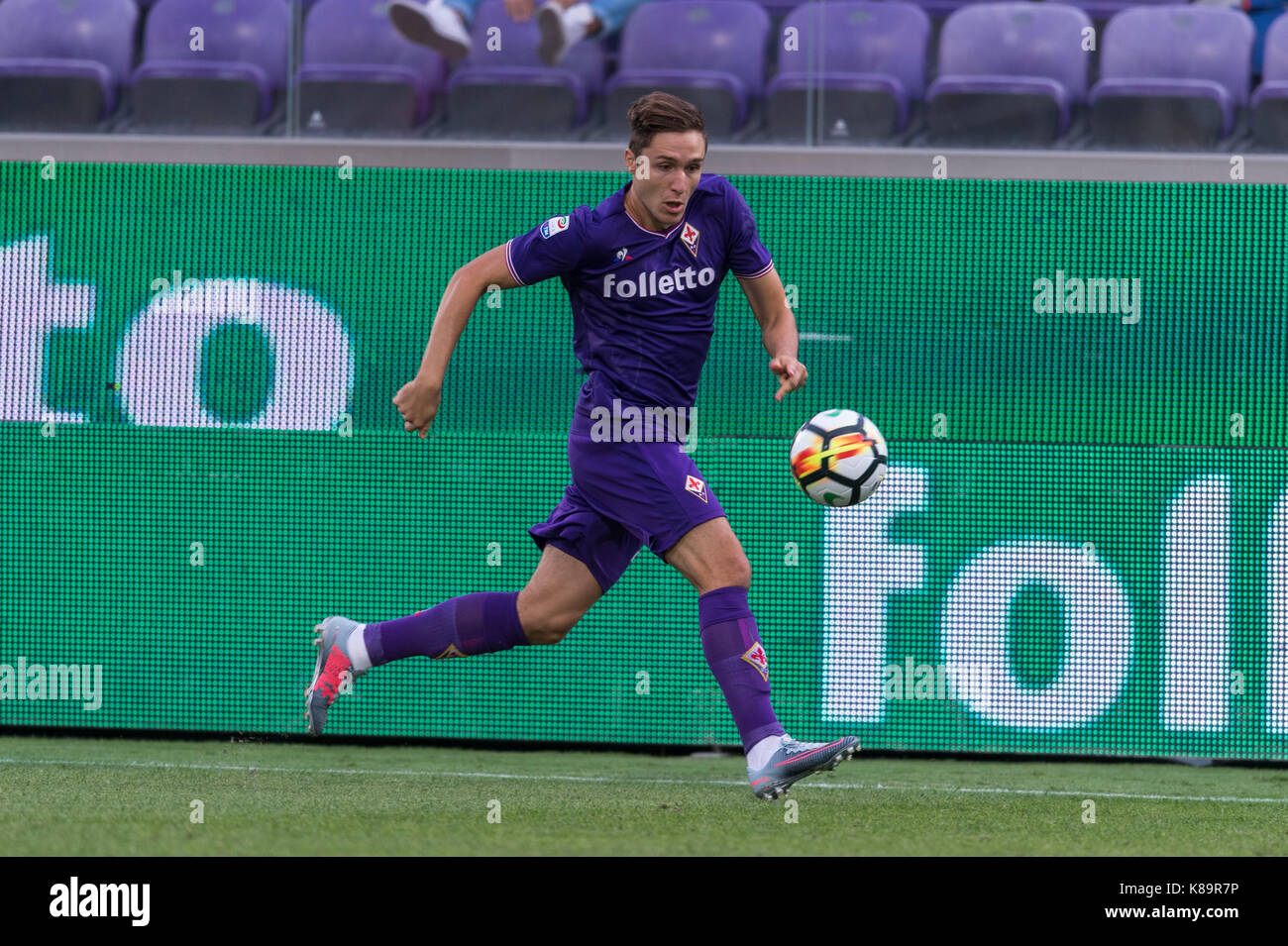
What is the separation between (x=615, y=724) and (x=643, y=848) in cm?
269

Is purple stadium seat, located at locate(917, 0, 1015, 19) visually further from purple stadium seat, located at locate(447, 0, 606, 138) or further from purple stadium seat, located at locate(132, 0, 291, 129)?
purple stadium seat, located at locate(132, 0, 291, 129)

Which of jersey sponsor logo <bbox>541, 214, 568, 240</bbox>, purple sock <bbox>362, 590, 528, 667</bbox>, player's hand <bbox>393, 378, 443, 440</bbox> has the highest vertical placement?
jersey sponsor logo <bbox>541, 214, 568, 240</bbox>

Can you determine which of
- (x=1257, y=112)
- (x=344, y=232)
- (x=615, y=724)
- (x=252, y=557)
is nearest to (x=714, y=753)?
(x=615, y=724)

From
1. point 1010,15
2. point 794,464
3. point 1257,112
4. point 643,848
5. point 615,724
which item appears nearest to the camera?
point 643,848

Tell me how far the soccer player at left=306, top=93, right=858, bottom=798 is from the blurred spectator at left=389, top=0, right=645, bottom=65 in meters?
2.97

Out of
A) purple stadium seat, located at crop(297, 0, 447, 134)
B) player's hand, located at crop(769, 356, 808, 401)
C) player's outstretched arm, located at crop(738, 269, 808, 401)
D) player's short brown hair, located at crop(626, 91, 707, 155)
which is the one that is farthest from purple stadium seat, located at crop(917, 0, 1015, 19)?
player's hand, located at crop(769, 356, 808, 401)

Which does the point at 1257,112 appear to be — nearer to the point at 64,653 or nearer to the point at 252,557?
the point at 252,557

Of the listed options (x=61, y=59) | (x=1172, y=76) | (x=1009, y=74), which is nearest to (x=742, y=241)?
(x=1009, y=74)

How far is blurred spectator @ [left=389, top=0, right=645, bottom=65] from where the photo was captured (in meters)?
7.93

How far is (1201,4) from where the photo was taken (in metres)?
8.13

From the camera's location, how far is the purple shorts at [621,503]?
5020 millimetres

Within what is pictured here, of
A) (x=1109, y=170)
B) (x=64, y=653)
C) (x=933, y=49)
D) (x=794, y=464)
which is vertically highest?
(x=933, y=49)

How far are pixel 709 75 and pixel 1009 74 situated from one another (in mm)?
1414

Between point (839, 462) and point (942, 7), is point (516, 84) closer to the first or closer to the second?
point (942, 7)
